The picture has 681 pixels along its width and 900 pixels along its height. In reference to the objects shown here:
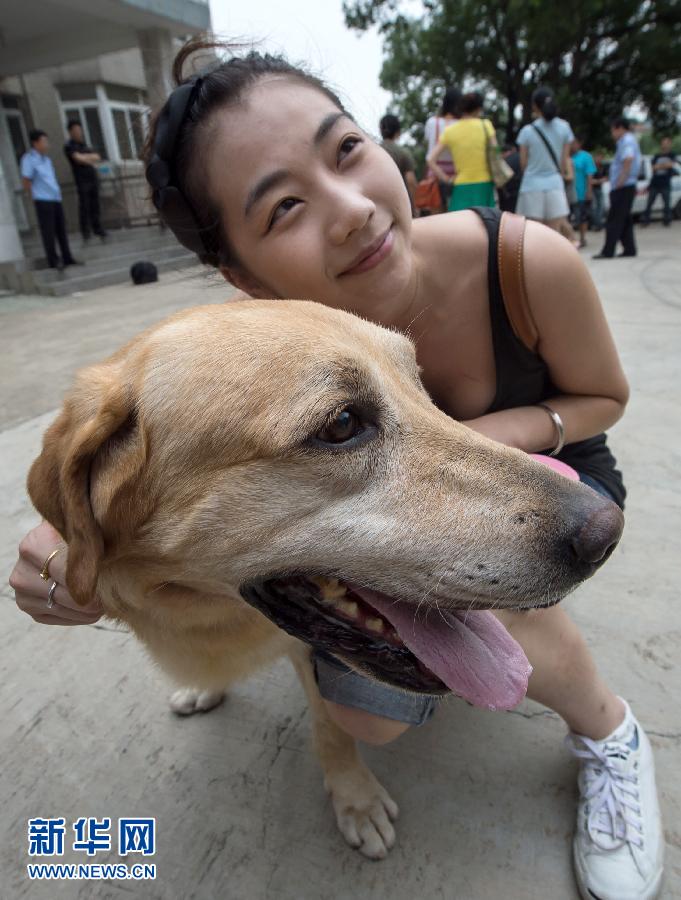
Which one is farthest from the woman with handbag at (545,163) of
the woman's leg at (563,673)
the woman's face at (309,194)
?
the woman's leg at (563,673)

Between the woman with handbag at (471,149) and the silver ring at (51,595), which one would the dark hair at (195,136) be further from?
the woman with handbag at (471,149)

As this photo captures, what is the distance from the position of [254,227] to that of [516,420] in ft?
3.31

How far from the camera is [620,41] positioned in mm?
22109

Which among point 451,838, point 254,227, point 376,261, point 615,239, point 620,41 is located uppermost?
point 620,41

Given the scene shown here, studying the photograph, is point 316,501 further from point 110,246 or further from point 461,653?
point 110,246

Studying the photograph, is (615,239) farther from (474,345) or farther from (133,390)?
(133,390)

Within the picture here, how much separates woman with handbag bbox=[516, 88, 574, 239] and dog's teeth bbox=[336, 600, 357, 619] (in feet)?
25.8

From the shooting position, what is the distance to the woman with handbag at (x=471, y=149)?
688cm

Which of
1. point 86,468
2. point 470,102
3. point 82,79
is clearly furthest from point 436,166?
point 82,79

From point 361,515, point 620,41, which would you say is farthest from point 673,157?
point 361,515

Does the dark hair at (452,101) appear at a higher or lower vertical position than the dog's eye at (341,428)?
higher

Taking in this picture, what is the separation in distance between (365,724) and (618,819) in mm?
704

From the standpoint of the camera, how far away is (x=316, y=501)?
1.23 metres

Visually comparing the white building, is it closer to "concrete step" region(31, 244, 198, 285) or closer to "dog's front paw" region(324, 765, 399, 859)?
"concrete step" region(31, 244, 198, 285)
